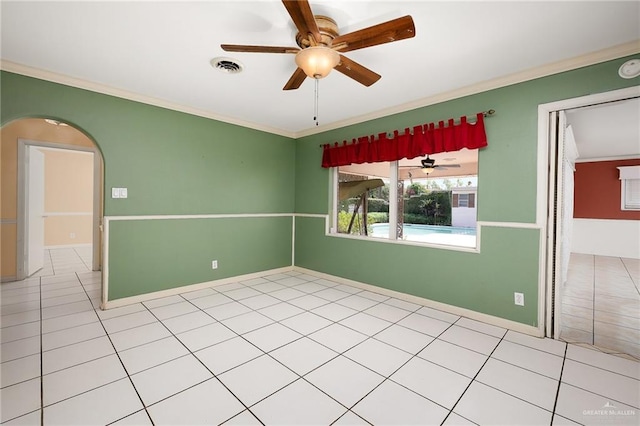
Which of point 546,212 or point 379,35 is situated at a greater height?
point 379,35

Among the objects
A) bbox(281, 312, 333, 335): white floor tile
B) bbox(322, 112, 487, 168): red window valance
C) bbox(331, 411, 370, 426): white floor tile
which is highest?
bbox(322, 112, 487, 168): red window valance

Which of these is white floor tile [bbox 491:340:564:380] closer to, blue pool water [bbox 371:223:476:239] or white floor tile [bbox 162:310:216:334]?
blue pool water [bbox 371:223:476:239]

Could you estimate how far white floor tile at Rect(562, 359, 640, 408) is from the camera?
1.75 meters

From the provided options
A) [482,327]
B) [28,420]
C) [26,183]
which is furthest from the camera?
[26,183]

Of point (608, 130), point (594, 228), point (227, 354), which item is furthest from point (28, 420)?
point (594, 228)

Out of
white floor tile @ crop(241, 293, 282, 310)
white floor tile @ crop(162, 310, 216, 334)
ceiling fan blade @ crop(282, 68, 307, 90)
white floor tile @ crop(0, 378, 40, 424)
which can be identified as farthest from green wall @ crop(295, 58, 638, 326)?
white floor tile @ crop(0, 378, 40, 424)

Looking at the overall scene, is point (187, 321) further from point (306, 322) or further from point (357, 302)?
point (357, 302)

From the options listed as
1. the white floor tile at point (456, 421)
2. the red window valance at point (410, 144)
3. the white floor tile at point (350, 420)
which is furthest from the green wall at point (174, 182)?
the white floor tile at point (456, 421)

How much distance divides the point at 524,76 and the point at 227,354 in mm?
3658

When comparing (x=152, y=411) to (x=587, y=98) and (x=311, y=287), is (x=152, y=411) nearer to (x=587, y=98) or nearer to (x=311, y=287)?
(x=311, y=287)

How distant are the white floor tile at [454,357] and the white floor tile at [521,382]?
0.06m

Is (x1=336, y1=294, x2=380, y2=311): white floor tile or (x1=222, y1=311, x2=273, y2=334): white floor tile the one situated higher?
(x1=336, y1=294, x2=380, y2=311): white floor tile

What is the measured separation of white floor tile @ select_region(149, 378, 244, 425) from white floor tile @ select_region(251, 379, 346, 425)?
170 millimetres

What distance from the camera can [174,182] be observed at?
12.0 ft
